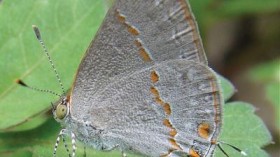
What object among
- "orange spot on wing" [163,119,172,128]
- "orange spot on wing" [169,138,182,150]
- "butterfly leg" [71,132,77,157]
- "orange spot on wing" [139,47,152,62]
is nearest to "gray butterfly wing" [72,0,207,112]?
"orange spot on wing" [139,47,152,62]

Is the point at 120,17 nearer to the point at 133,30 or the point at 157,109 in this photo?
the point at 133,30

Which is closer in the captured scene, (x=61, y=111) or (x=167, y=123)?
(x=61, y=111)

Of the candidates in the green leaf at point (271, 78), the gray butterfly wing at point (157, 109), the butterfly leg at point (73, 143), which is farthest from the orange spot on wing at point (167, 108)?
the green leaf at point (271, 78)

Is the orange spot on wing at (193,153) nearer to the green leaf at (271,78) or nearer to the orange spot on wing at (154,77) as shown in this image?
the orange spot on wing at (154,77)

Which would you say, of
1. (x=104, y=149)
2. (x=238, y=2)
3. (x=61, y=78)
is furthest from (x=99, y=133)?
(x=238, y=2)

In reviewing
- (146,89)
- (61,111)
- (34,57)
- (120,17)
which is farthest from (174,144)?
(34,57)

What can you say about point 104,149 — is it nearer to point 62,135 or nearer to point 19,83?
point 62,135
